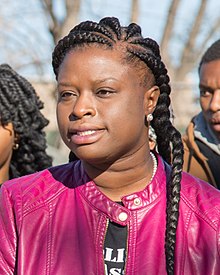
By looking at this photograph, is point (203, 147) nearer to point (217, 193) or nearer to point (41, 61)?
point (217, 193)

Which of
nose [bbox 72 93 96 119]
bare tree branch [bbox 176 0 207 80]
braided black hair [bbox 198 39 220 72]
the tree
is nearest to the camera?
nose [bbox 72 93 96 119]

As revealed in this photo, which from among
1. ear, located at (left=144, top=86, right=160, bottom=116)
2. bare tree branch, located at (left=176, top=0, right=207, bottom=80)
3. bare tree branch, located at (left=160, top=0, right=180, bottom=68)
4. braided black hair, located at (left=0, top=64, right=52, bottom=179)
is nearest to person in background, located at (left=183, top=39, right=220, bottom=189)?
braided black hair, located at (left=0, top=64, right=52, bottom=179)

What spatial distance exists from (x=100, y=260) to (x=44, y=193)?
0.34 meters

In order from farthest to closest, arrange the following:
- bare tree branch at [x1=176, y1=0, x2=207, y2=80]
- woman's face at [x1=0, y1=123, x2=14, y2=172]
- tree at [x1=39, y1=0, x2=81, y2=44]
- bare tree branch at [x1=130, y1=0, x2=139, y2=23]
Answer: 1. bare tree branch at [x1=176, y1=0, x2=207, y2=80]
2. bare tree branch at [x1=130, y1=0, x2=139, y2=23]
3. tree at [x1=39, y1=0, x2=81, y2=44]
4. woman's face at [x1=0, y1=123, x2=14, y2=172]

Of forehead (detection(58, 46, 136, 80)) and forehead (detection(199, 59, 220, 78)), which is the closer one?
forehead (detection(58, 46, 136, 80))

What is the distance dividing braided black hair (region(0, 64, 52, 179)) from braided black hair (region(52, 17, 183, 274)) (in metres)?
1.17

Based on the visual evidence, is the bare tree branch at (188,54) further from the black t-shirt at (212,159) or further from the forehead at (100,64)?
the forehead at (100,64)

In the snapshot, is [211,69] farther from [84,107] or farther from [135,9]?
[135,9]

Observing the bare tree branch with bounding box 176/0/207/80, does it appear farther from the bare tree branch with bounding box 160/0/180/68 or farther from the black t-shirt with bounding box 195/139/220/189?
the black t-shirt with bounding box 195/139/220/189

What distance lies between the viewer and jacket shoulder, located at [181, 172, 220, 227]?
2.51 metres

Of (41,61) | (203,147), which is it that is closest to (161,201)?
(203,147)

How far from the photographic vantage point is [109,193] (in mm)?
2619

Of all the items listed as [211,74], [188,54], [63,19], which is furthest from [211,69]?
[188,54]

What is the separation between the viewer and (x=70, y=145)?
2.52 metres
